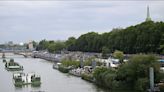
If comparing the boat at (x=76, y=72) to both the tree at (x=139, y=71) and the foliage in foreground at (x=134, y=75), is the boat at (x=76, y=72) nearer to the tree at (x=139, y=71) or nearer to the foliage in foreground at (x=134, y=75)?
the foliage in foreground at (x=134, y=75)

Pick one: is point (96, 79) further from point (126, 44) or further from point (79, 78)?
point (126, 44)

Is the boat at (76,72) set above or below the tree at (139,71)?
below

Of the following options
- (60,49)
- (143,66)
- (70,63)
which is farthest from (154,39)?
(60,49)

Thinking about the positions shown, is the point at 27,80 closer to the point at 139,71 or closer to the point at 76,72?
the point at 76,72

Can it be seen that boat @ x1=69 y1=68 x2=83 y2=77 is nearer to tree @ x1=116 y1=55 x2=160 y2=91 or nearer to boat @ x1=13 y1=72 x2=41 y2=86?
boat @ x1=13 y1=72 x2=41 y2=86

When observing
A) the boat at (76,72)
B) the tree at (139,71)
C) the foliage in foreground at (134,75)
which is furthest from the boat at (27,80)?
the tree at (139,71)

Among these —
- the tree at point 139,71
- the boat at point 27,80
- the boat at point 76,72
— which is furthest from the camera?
the boat at point 76,72

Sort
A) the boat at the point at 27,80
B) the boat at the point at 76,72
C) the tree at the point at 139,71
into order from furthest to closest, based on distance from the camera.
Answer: the boat at the point at 76,72 → the boat at the point at 27,80 → the tree at the point at 139,71

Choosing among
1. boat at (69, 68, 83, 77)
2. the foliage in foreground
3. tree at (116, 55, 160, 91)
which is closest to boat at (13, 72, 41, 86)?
the foliage in foreground

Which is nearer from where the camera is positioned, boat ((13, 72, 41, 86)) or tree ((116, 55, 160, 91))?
tree ((116, 55, 160, 91))

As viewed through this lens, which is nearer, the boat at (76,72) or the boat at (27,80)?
the boat at (27,80)

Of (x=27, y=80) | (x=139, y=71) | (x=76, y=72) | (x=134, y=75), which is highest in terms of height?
(x=139, y=71)

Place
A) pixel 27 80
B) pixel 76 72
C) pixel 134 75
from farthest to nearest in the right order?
1. pixel 76 72
2. pixel 27 80
3. pixel 134 75

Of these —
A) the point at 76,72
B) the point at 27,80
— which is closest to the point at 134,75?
the point at 27,80
